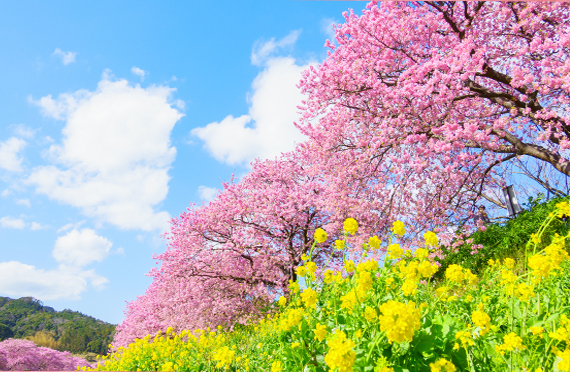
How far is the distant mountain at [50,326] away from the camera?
13578 mm

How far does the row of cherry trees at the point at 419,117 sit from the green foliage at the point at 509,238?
3.01 ft

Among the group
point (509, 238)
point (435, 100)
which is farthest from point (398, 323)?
point (509, 238)

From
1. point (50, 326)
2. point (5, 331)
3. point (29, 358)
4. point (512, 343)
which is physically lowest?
point (29, 358)

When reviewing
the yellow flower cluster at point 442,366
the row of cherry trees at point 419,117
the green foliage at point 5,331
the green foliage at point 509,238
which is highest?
the row of cherry trees at point 419,117

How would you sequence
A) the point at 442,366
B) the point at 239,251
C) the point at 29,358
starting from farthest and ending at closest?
the point at 239,251, the point at 29,358, the point at 442,366

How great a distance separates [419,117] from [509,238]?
3.98m

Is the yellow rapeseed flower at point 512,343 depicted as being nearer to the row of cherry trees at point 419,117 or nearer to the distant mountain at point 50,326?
the row of cherry trees at point 419,117

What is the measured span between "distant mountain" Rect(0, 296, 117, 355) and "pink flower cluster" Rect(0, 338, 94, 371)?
9.52 feet

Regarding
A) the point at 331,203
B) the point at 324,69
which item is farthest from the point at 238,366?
the point at 324,69

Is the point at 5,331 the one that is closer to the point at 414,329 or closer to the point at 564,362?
the point at 414,329

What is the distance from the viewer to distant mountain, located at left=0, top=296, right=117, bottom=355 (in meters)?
13.6

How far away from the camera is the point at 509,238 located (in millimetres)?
8992

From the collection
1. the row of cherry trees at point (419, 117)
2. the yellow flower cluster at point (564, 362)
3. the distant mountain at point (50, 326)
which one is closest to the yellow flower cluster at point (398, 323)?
the yellow flower cluster at point (564, 362)

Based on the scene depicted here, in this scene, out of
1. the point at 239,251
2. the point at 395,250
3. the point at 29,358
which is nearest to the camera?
the point at 395,250
